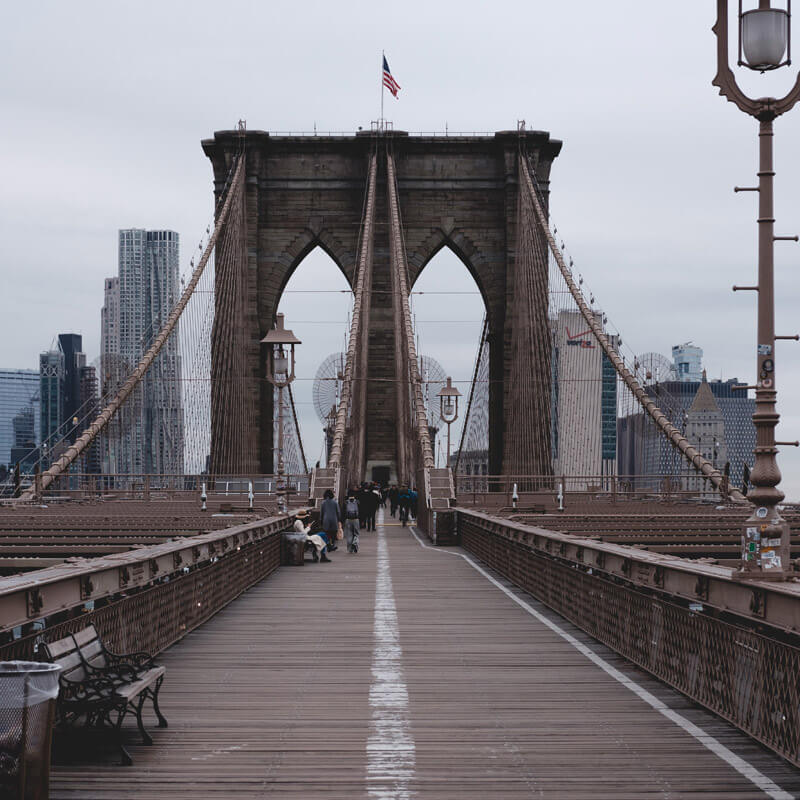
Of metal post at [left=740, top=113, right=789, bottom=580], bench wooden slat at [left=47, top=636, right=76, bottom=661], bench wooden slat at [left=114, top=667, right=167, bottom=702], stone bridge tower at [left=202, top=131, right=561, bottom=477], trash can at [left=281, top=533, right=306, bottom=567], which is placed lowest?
trash can at [left=281, top=533, right=306, bottom=567]

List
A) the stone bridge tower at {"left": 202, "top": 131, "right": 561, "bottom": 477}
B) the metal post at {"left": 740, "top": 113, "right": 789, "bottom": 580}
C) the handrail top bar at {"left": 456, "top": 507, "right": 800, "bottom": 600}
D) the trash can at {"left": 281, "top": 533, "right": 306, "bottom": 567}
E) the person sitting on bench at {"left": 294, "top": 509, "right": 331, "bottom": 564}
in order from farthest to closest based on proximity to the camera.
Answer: the stone bridge tower at {"left": 202, "top": 131, "right": 561, "bottom": 477}, the person sitting on bench at {"left": 294, "top": 509, "right": 331, "bottom": 564}, the trash can at {"left": 281, "top": 533, "right": 306, "bottom": 567}, the metal post at {"left": 740, "top": 113, "right": 789, "bottom": 580}, the handrail top bar at {"left": 456, "top": 507, "right": 800, "bottom": 600}

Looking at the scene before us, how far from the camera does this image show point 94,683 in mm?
6863

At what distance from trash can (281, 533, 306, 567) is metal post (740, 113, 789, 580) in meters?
15.3

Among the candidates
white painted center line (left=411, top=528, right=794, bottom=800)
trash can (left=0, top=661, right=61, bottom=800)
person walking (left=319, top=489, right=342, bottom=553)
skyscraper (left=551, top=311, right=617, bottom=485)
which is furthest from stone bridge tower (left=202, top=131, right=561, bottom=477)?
trash can (left=0, top=661, right=61, bottom=800)

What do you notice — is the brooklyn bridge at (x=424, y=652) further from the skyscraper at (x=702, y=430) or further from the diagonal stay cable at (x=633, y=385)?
the skyscraper at (x=702, y=430)

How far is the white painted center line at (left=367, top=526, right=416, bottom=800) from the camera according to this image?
6375 millimetres

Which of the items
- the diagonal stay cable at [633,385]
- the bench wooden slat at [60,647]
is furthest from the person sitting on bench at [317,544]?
the bench wooden slat at [60,647]

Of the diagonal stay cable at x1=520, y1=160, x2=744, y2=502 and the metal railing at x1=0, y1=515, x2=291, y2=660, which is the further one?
the diagonal stay cable at x1=520, y1=160, x2=744, y2=502

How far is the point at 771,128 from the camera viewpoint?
888 centimetres

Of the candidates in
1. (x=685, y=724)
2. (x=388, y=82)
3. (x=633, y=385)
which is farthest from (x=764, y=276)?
(x=388, y=82)

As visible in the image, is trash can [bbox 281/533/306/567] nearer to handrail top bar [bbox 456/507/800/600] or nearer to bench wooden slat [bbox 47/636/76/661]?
handrail top bar [bbox 456/507/800/600]

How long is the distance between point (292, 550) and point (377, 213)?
1731 inches

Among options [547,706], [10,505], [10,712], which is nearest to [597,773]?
[547,706]

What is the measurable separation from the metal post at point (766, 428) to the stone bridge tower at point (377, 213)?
2208 inches
